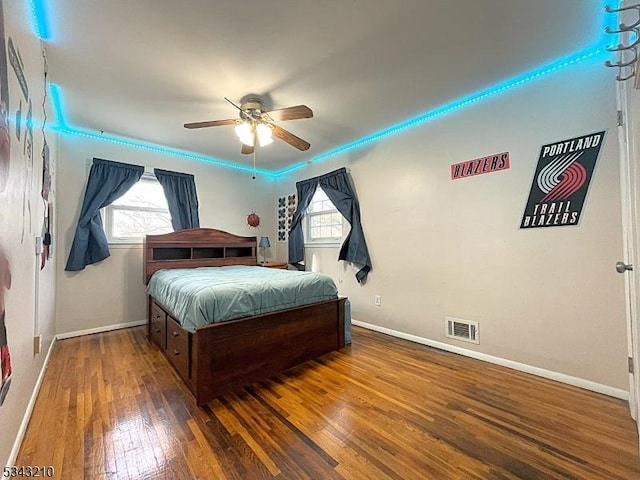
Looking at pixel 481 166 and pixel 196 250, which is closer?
pixel 481 166

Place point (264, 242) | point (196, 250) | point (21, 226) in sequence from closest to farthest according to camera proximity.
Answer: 1. point (21, 226)
2. point (196, 250)
3. point (264, 242)

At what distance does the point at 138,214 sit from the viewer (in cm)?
376

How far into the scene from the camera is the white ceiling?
5.31 ft

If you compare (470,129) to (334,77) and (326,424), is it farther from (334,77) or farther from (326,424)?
(326,424)

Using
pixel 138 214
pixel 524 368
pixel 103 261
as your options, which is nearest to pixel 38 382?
pixel 103 261

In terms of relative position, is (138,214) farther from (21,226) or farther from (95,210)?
(21,226)

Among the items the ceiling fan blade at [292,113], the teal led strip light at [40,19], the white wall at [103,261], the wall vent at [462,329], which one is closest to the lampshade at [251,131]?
the ceiling fan blade at [292,113]

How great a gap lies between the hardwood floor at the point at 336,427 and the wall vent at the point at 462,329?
28 centimetres

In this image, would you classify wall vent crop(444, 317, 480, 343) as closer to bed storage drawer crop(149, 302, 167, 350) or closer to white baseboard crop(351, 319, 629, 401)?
white baseboard crop(351, 319, 629, 401)

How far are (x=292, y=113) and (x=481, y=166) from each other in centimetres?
182

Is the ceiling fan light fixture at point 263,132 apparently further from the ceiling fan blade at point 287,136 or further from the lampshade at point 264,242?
the lampshade at point 264,242

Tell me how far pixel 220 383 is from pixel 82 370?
140 centimetres

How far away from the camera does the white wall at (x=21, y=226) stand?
1128 mm

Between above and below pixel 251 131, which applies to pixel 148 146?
above
